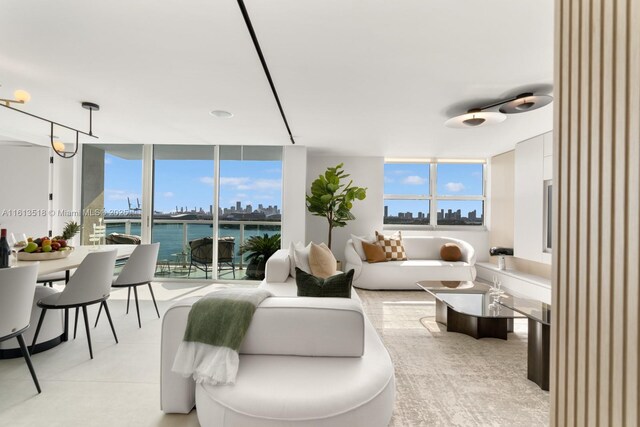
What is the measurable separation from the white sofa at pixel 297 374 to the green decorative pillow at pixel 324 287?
1.26 ft

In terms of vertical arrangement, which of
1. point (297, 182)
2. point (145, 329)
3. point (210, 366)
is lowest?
point (145, 329)

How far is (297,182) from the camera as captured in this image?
5.44m

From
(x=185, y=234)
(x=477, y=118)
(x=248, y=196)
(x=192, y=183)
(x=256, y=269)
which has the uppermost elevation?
(x=477, y=118)

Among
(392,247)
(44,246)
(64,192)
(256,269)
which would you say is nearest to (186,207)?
(256,269)

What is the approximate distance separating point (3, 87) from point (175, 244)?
3.21 metres

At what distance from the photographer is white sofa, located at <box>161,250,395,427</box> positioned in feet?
4.68

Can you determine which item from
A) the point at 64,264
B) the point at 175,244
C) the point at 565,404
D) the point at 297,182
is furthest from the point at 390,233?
the point at 565,404

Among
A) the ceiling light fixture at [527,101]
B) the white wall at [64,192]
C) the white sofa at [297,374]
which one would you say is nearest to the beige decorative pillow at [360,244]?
the ceiling light fixture at [527,101]

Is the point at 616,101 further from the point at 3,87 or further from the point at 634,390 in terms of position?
the point at 3,87

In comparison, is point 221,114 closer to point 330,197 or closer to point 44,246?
point 44,246

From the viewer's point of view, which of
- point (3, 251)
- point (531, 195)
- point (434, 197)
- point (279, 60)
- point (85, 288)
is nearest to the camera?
point (3, 251)

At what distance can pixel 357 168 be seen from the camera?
6379 mm

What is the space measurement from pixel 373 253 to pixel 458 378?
3.03 m

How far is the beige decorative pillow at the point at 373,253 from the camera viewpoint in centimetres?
530
